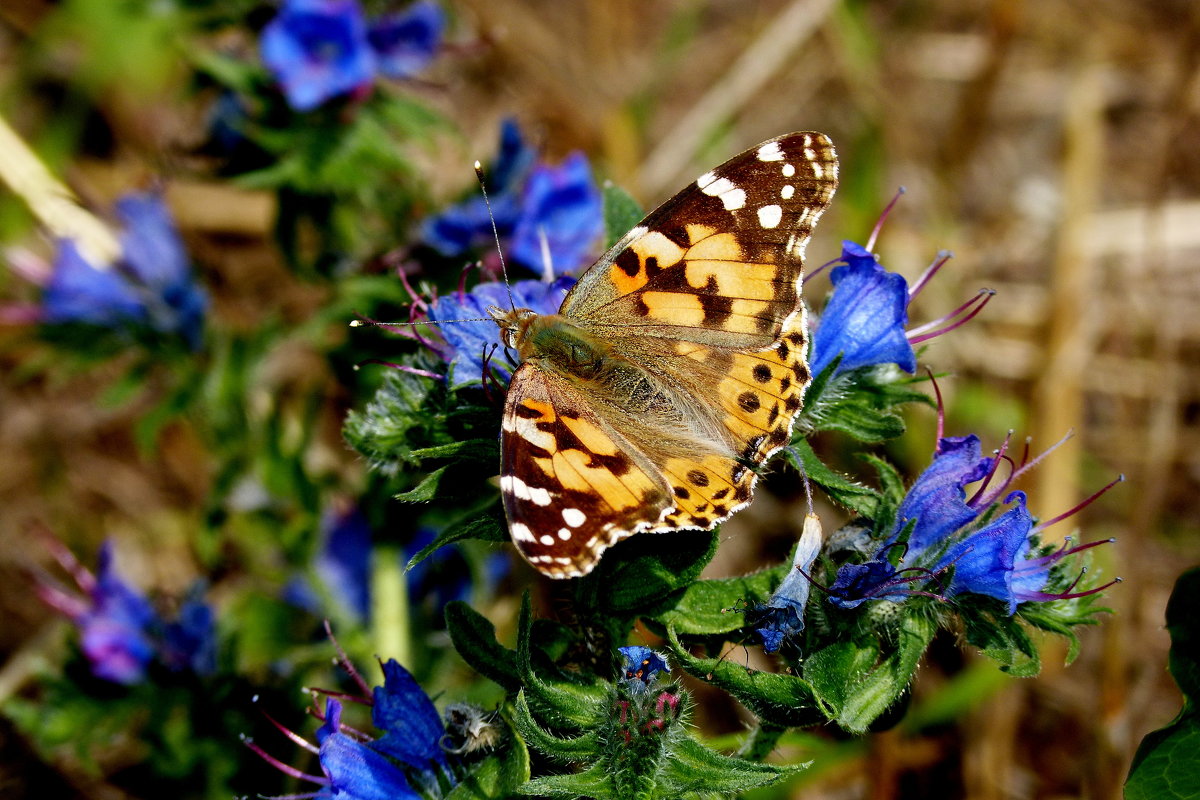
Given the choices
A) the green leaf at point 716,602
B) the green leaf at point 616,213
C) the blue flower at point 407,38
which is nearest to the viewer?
the green leaf at point 716,602

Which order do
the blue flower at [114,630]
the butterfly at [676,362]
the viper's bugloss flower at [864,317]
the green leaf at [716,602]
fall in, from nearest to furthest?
the butterfly at [676,362] < the green leaf at [716,602] < the viper's bugloss flower at [864,317] < the blue flower at [114,630]

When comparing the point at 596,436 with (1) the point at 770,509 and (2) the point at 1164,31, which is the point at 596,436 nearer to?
(1) the point at 770,509

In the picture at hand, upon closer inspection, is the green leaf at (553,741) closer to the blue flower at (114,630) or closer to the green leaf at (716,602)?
the green leaf at (716,602)

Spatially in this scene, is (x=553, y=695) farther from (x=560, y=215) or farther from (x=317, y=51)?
(x=317, y=51)

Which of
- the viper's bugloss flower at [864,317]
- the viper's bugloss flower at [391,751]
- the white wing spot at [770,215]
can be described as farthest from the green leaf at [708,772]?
the white wing spot at [770,215]

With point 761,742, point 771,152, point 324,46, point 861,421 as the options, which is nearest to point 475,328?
point 771,152

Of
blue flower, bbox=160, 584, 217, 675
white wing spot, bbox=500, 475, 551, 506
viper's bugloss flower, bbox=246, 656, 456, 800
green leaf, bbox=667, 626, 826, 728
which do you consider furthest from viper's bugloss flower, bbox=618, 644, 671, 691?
blue flower, bbox=160, 584, 217, 675

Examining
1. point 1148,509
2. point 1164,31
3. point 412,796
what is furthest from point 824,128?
point 412,796
